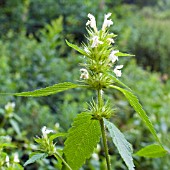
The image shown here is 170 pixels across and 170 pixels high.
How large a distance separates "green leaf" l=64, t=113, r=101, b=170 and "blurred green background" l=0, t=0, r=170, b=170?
0.37 ft

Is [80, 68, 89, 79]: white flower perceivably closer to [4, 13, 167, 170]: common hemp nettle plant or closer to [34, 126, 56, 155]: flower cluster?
[4, 13, 167, 170]: common hemp nettle plant

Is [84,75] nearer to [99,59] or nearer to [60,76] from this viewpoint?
[99,59]

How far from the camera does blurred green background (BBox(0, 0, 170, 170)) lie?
2469mm

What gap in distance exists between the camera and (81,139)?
62 centimetres

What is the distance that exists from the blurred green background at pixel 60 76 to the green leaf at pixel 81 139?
0.11 meters

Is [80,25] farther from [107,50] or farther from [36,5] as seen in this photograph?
[107,50]

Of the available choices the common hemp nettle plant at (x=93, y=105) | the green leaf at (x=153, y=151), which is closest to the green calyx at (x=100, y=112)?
the common hemp nettle plant at (x=93, y=105)

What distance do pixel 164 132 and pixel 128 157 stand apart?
7.12 ft

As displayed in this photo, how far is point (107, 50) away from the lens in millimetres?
603

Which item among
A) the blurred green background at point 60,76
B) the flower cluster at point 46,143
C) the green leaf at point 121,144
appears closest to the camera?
the green leaf at point 121,144

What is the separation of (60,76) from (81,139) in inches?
104

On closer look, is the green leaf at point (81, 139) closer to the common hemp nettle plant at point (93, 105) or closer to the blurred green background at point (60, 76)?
the common hemp nettle plant at point (93, 105)

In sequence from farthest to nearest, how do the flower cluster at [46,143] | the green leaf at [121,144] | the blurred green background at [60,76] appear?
1. the blurred green background at [60,76]
2. the flower cluster at [46,143]
3. the green leaf at [121,144]

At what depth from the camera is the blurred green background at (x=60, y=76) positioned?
247 cm
